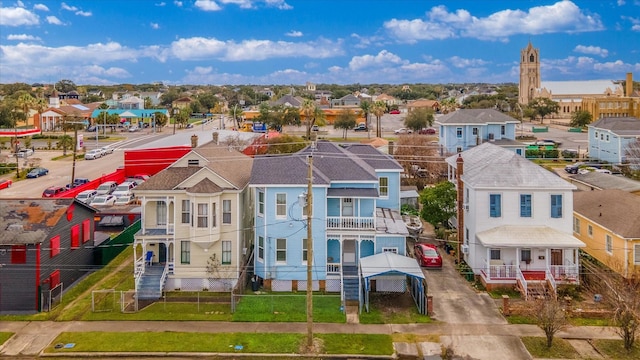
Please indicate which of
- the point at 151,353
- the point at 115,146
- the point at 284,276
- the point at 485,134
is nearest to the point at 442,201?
the point at 284,276

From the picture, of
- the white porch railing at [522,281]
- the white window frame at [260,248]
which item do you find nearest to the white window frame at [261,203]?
the white window frame at [260,248]

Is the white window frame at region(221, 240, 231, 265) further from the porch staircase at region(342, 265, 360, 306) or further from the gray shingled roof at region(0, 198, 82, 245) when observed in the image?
the gray shingled roof at region(0, 198, 82, 245)

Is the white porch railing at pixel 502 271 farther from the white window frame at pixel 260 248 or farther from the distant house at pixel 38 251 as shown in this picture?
the distant house at pixel 38 251

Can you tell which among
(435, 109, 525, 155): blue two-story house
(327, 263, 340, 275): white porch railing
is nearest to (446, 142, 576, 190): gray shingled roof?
(327, 263, 340, 275): white porch railing

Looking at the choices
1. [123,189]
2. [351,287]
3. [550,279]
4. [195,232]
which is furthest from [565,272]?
[123,189]

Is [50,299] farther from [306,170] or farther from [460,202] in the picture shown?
[460,202]

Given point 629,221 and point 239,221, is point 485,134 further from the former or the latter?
point 239,221
